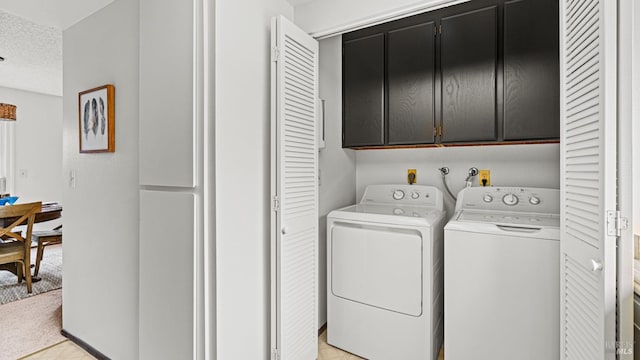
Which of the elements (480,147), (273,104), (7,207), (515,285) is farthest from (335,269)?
(7,207)

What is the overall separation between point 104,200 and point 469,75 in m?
2.54

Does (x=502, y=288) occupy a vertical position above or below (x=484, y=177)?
below

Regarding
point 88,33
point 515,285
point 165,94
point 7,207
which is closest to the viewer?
point 165,94

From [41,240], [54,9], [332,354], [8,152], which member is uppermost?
Result: [54,9]

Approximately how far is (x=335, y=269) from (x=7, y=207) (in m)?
3.27

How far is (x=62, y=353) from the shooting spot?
213 centimetres

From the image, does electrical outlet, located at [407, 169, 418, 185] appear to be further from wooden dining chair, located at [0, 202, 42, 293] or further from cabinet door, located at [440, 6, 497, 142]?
wooden dining chair, located at [0, 202, 42, 293]

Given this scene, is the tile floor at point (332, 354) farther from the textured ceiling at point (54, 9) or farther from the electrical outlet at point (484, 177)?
the textured ceiling at point (54, 9)

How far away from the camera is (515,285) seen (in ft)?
5.49

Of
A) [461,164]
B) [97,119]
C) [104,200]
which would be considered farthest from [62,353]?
[461,164]

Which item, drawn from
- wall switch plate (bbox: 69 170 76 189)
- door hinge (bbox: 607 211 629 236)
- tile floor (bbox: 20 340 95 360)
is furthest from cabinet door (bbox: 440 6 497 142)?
tile floor (bbox: 20 340 95 360)

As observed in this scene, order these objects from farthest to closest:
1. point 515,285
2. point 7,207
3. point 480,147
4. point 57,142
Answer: point 57,142, point 7,207, point 480,147, point 515,285

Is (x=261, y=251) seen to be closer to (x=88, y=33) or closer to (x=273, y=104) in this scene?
(x=273, y=104)

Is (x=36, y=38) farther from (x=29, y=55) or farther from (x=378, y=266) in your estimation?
(x=378, y=266)
